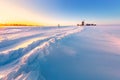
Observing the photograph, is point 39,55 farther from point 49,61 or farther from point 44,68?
point 44,68

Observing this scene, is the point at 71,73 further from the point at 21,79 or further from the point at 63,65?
the point at 21,79

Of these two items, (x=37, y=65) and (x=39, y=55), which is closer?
(x=37, y=65)

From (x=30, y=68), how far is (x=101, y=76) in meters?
2.31

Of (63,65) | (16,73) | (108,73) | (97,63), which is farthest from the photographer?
(97,63)

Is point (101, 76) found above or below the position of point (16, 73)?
below

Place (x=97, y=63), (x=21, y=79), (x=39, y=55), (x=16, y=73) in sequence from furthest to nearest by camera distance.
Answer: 1. (x=39, y=55)
2. (x=97, y=63)
3. (x=16, y=73)
4. (x=21, y=79)

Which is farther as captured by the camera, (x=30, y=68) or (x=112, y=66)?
(x=112, y=66)

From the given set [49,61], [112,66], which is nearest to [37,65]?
[49,61]

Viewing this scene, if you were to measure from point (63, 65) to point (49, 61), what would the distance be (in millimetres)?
600

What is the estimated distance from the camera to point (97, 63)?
15.8 feet

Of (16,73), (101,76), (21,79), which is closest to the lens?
(21,79)

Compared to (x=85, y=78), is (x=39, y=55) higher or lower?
higher

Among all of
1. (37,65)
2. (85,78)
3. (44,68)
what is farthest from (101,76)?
(37,65)

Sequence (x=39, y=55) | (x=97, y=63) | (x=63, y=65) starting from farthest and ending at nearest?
(x=39, y=55)
(x=97, y=63)
(x=63, y=65)
